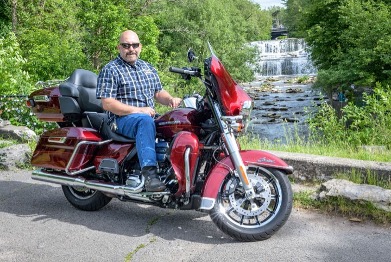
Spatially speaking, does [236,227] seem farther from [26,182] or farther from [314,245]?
[26,182]

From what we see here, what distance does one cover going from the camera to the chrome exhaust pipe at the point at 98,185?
420 centimetres

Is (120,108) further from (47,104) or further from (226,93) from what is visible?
(47,104)

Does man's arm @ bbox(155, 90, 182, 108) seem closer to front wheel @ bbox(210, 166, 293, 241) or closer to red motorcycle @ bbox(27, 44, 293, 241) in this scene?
red motorcycle @ bbox(27, 44, 293, 241)

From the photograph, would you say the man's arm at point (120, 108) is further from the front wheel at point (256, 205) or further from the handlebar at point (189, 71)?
the front wheel at point (256, 205)

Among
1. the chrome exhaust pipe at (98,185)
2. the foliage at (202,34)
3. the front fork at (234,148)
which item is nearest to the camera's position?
the front fork at (234,148)

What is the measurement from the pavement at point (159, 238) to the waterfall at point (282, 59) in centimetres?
2925

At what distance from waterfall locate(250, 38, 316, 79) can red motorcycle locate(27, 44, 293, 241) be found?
29.3m

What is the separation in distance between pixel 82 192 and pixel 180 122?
1.50 metres

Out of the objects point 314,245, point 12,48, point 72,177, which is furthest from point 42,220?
point 12,48

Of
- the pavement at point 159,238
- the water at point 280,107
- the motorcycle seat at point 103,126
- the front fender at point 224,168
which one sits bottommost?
the water at point 280,107

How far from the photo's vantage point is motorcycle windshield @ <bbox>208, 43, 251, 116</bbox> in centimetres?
390

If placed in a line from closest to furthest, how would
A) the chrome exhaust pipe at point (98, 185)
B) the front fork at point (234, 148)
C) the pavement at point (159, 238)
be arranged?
the pavement at point (159, 238), the front fork at point (234, 148), the chrome exhaust pipe at point (98, 185)

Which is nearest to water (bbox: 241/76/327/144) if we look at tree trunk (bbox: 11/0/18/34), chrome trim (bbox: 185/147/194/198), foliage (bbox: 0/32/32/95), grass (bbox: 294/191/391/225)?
foliage (bbox: 0/32/32/95)

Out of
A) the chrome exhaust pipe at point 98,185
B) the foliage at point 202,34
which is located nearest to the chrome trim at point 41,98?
the chrome exhaust pipe at point 98,185
